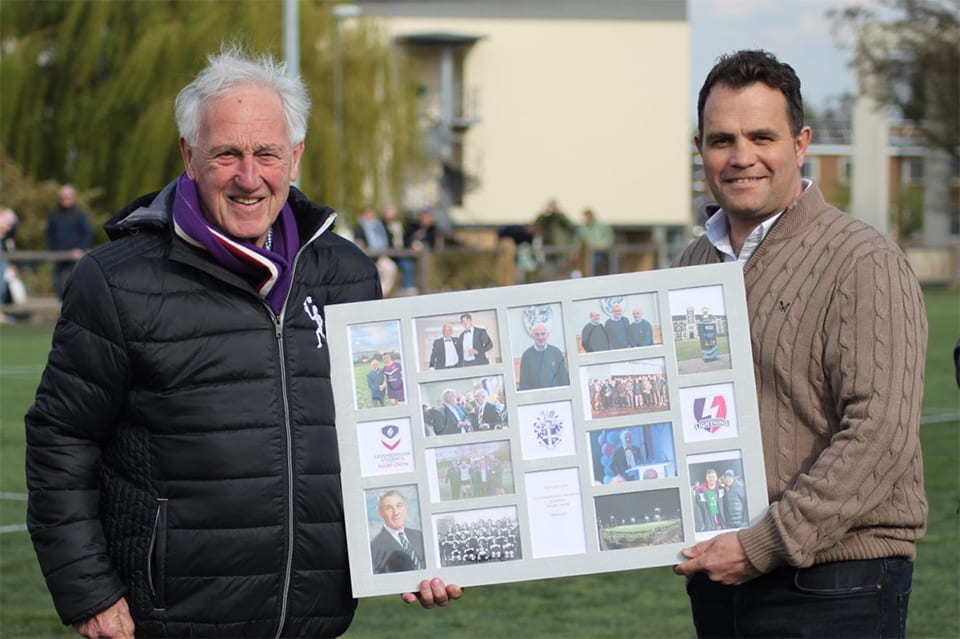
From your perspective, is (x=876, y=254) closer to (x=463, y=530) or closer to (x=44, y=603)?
(x=463, y=530)

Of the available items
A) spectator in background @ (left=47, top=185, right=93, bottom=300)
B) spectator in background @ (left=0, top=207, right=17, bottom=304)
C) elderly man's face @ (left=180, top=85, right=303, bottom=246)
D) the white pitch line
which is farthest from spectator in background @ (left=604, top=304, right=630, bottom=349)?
spectator in background @ (left=47, top=185, right=93, bottom=300)

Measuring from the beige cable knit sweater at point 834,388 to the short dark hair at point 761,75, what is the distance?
208mm

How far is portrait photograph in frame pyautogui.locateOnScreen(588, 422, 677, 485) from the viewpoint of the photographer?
136 inches

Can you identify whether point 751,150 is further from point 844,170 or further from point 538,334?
point 844,170

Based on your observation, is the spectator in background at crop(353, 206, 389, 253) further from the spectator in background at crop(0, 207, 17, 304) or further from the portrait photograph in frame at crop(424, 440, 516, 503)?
the portrait photograph in frame at crop(424, 440, 516, 503)

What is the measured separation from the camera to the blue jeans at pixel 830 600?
3.34 meters

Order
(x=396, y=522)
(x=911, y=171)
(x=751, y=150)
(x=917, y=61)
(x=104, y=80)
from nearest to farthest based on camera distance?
(x=751, y=150), (x=396, y=522), (x=104, y=80), (x=917, y=61), (x=911, y=171)

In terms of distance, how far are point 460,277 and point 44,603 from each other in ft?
67.2

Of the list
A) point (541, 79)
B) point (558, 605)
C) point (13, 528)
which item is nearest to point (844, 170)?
point (541, 79)

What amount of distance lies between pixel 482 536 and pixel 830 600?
81 centimetres

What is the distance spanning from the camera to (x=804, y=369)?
10.8 feet

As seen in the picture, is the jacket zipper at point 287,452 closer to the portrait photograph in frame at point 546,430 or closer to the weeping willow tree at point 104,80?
the portrait photograph in frame at point 546,430

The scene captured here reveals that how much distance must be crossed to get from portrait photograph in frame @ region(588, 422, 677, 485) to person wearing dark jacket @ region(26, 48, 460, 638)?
0.49 meters

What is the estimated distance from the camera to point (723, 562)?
3.35 m
